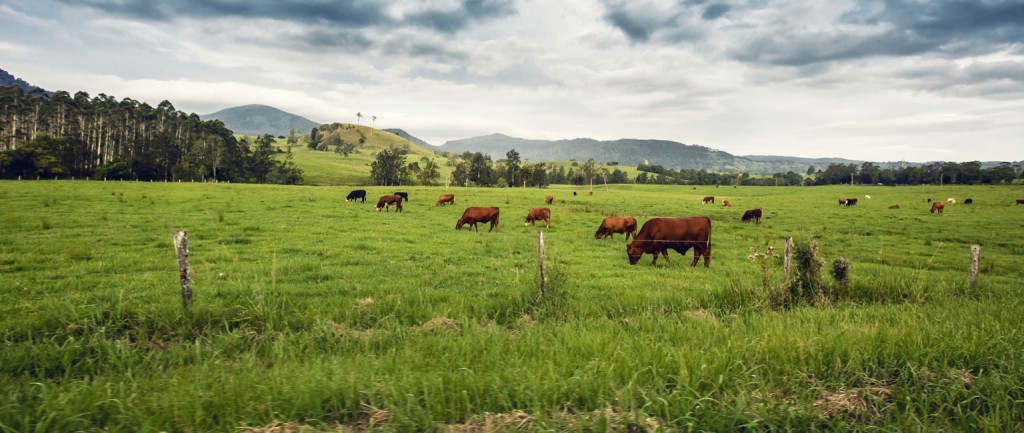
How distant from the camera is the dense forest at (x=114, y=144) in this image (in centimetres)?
6731

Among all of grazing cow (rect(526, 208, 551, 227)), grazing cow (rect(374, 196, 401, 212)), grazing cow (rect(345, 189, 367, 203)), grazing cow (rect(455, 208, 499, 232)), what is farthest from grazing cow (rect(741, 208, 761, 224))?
grazing cow (rect(345, 189, 367, 203))

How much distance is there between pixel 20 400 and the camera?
12.5 ft

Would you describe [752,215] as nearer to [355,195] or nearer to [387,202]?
[387,202]

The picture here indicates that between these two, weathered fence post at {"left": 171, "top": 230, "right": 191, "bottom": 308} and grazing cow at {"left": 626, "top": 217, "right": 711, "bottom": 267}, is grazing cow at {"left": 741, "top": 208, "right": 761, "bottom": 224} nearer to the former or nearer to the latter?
grazing cow at {"left": 626, "top": 217, "right": 711, "bottom": 267}

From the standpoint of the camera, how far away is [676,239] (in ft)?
49.6

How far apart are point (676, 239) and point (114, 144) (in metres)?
115

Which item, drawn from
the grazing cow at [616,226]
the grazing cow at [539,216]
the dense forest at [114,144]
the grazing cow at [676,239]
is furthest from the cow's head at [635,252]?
the dense forest at [114,144]

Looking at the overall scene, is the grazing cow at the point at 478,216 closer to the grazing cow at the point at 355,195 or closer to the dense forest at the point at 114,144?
the grazing cow at the point at 355,195

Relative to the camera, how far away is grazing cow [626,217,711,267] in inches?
585

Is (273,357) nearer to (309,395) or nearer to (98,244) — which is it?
(309,395)

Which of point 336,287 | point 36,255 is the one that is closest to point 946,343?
point 336,287

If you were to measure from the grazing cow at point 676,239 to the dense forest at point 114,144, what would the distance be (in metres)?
85.6

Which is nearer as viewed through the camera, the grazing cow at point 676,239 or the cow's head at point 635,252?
the cow's head at point 635,252

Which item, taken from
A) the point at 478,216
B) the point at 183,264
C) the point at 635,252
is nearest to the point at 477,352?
the point at 183,264
